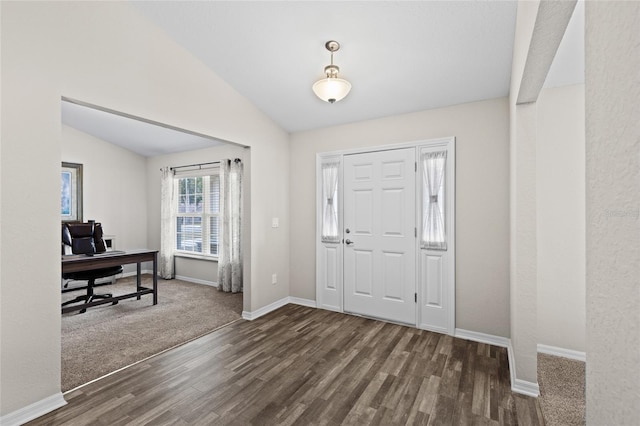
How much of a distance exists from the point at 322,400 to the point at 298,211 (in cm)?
254

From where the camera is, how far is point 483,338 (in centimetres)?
313

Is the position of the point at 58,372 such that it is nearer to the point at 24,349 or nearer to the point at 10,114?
the point at 24,349

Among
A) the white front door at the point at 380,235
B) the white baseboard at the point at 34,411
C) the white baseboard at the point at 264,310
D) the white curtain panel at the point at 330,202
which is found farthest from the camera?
the white curtain panel at the point at 330,202

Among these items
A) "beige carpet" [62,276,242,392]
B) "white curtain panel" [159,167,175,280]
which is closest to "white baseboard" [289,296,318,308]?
"beige carpet" [62,276,242,392]

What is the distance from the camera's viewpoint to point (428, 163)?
341cm

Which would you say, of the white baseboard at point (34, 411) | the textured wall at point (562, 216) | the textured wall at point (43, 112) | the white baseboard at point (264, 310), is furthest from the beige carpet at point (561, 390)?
the textured wall at point (43, 112)

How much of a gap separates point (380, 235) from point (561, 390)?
80.6 inches

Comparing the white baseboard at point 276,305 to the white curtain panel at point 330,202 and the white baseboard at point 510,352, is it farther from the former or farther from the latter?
the white baseboard at point 510,352

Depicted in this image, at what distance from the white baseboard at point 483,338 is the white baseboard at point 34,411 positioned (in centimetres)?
337

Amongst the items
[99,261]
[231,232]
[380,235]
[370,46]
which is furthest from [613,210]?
[231,232]

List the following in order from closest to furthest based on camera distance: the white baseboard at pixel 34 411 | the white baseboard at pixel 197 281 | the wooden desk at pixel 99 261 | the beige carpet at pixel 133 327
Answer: the white baseboard at pixel 34 411 < the beige carpet at pixel 133 327 < the wooden desk at pixel 99 261 < the white baseboard at pixel 197 281

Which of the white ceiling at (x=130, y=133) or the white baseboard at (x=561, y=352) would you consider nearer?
the white baseboard at (x=561, y=352)

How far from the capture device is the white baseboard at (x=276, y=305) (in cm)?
379

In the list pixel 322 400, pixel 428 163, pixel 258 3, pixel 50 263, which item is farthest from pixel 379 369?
pixel 258 3
